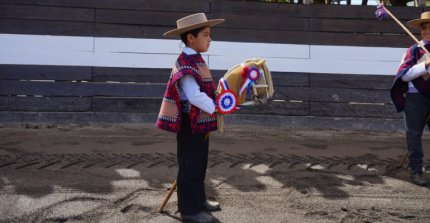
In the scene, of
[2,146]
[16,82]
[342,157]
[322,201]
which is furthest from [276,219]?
[16,82]

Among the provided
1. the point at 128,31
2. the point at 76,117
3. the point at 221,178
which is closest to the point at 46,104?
the point at 76,117

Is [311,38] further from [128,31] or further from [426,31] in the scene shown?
[426,31]

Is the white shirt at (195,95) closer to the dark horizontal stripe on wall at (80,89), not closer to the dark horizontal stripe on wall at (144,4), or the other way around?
the dark horizontal stripe on wall at (80,89)

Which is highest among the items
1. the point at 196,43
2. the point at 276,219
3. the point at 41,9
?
the point at 41,9

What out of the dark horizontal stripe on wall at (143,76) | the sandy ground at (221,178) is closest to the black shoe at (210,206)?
the sandy ground at (221,178)

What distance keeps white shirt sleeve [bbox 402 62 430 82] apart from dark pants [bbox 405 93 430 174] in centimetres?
19

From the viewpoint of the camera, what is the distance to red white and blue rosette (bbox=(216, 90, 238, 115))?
2.86 metres

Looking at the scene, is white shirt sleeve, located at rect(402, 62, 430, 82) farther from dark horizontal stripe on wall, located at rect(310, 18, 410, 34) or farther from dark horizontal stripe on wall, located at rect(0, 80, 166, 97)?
dark horizontal stripe on wall, located at rect(0, 80, 166, 97)

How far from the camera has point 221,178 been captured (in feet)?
13.0

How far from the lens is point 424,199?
3506 millimetres

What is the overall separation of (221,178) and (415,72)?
1.77 meters

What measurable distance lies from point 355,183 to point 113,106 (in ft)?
12.2

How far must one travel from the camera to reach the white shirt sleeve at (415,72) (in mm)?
3726

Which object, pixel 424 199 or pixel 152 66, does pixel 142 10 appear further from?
pixel 424 199
